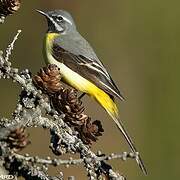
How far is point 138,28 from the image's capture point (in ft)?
21.1

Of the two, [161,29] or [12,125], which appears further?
[161,29]

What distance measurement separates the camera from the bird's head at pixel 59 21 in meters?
4.72

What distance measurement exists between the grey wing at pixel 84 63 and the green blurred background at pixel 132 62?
1.19m

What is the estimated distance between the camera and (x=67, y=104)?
111 inches

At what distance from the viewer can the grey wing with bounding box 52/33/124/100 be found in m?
4.31

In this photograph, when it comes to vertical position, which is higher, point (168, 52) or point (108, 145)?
point (168, 52)

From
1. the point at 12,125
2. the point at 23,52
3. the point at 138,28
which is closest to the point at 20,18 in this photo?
the point at 23,52

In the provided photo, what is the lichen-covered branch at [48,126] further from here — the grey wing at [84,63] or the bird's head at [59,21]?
the bird's head at [59,21]

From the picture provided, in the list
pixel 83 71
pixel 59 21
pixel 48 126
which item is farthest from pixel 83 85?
pixel 48 126

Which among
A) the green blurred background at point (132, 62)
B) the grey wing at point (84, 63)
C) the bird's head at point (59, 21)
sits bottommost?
the green blurred background at point (132, 62)

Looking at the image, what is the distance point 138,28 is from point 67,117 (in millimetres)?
3758

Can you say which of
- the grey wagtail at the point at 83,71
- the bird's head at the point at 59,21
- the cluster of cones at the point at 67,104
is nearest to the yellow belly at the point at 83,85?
the grey wagtail at the point at 83,71

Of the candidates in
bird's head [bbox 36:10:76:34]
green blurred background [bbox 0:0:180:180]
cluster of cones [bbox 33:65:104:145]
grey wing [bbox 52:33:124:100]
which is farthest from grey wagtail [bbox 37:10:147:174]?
cluster of cones [bbox 33:65:104:145]

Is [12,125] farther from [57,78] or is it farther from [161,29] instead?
[161,29]
